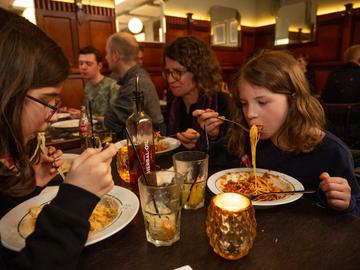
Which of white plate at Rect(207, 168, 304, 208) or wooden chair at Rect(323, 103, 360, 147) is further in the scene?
wooden chair at Rect(323, 103, 360, 147)

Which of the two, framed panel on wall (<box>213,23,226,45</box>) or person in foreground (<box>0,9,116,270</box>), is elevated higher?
framed panel on wall (<box>213,23,226,45</box>)

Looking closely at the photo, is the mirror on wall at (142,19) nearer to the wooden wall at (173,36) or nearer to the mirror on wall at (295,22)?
the wooden wall at (173,36)

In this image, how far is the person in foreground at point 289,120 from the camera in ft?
4.07

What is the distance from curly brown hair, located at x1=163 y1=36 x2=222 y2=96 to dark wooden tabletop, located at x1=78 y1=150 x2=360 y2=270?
1565 mm

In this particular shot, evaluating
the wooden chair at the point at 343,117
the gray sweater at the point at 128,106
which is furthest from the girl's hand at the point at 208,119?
the wooden chair at the point at 343,117

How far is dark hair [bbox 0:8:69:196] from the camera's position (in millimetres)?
792

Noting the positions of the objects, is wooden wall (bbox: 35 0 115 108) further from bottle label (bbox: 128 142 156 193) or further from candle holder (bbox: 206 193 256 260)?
candle holder (bbox: 206 193 256 260)

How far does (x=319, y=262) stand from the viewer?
658 millimetres

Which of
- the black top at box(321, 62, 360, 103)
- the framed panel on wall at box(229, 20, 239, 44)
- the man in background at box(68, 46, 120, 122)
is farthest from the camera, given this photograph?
the framed panel on wall at box(229, 20, 239, 44)

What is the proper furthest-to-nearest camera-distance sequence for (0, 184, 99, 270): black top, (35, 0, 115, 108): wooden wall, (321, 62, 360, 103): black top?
(35, 0, 115, 108): wooden wall, (321, 62, 360, 103): black top, (0, 184, 99, 270): black top

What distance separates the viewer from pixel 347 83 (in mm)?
4262

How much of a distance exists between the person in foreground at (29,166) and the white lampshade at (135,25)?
206 inches

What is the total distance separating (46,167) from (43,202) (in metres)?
0.29

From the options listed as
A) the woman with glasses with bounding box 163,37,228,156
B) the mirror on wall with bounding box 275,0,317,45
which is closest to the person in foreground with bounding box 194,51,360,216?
the woman with glasses with bounding box 163,37,228,156
